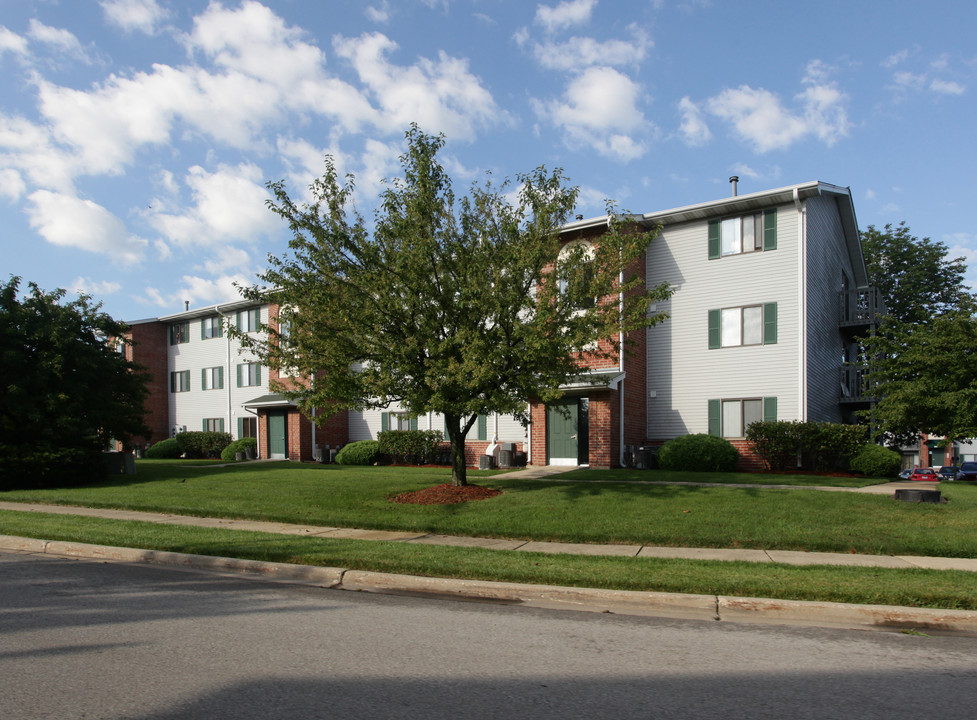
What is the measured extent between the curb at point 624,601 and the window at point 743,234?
687 inches

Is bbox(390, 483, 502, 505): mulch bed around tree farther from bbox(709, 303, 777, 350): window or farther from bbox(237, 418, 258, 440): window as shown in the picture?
bbox(237, 418, 258, 440): window

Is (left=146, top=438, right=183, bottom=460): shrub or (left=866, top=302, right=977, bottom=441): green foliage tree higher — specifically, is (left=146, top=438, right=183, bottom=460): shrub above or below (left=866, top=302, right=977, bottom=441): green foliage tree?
below

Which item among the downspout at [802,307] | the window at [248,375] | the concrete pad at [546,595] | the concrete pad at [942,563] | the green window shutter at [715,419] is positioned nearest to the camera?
the concrete pad at [546,595]

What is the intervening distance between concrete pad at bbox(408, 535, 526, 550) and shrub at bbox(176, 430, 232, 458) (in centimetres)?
2683

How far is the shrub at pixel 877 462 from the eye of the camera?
19.6 metres

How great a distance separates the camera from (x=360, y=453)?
1073 inches

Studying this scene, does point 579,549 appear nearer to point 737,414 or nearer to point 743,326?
point 737,414

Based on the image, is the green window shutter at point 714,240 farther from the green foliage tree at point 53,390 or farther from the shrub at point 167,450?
the shrub at point 167,450

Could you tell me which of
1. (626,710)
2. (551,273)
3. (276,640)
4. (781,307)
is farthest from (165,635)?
(781,307)

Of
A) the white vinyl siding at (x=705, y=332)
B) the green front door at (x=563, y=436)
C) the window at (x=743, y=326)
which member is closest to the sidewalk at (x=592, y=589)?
the green front door at (x=563, y=436)

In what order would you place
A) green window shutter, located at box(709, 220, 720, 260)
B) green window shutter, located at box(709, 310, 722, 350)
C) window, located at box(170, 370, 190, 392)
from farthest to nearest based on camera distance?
window, located at box(170, 370, 190, 392) < green window shutter, located at box(709, 220, 720, 260) < green window shutter, located at box(709, 310, 722, 350)

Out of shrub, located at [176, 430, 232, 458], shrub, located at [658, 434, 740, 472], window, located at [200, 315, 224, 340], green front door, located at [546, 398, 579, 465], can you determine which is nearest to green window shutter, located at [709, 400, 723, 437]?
shrub, located at [658, 434, 740, 472]

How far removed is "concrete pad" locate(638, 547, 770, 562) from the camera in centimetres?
919

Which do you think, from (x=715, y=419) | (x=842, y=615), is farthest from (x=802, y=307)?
(x=842, y=615)
